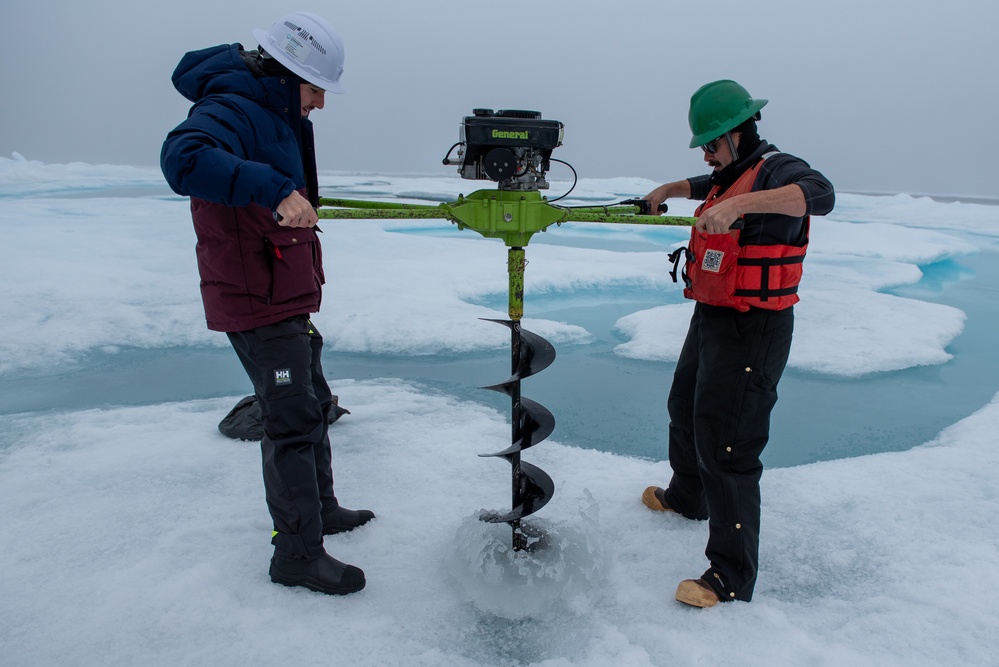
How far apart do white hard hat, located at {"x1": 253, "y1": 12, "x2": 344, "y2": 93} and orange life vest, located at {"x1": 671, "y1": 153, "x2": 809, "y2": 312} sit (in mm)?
1160

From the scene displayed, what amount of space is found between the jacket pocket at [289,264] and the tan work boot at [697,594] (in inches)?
54.0

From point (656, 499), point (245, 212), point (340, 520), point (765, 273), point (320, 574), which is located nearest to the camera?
point (245, 212)

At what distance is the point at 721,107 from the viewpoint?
179cm

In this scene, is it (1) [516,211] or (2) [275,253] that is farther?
(1) [516,211]

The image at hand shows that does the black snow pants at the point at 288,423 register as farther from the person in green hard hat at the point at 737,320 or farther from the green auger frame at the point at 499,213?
the person in green hard hat at the point at 737,320

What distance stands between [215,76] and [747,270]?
1532 mm

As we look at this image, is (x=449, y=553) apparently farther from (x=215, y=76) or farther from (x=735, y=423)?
(x=215, y=76)

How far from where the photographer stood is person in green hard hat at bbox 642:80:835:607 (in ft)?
5.81

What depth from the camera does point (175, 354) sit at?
446cm

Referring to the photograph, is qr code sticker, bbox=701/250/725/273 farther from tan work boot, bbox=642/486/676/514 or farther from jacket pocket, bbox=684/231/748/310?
tan work boot, bbox=642/486/676/514

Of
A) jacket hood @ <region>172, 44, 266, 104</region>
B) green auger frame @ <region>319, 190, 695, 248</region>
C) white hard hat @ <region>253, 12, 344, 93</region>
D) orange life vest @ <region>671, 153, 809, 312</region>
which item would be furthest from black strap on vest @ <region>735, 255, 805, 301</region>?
jacket hood @ <region>172, 44, 266, 104</region>

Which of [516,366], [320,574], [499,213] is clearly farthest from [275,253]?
[320,574]

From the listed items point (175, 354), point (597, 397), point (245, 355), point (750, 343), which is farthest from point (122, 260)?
point (750, 343)

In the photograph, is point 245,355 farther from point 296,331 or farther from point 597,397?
point 597,397
